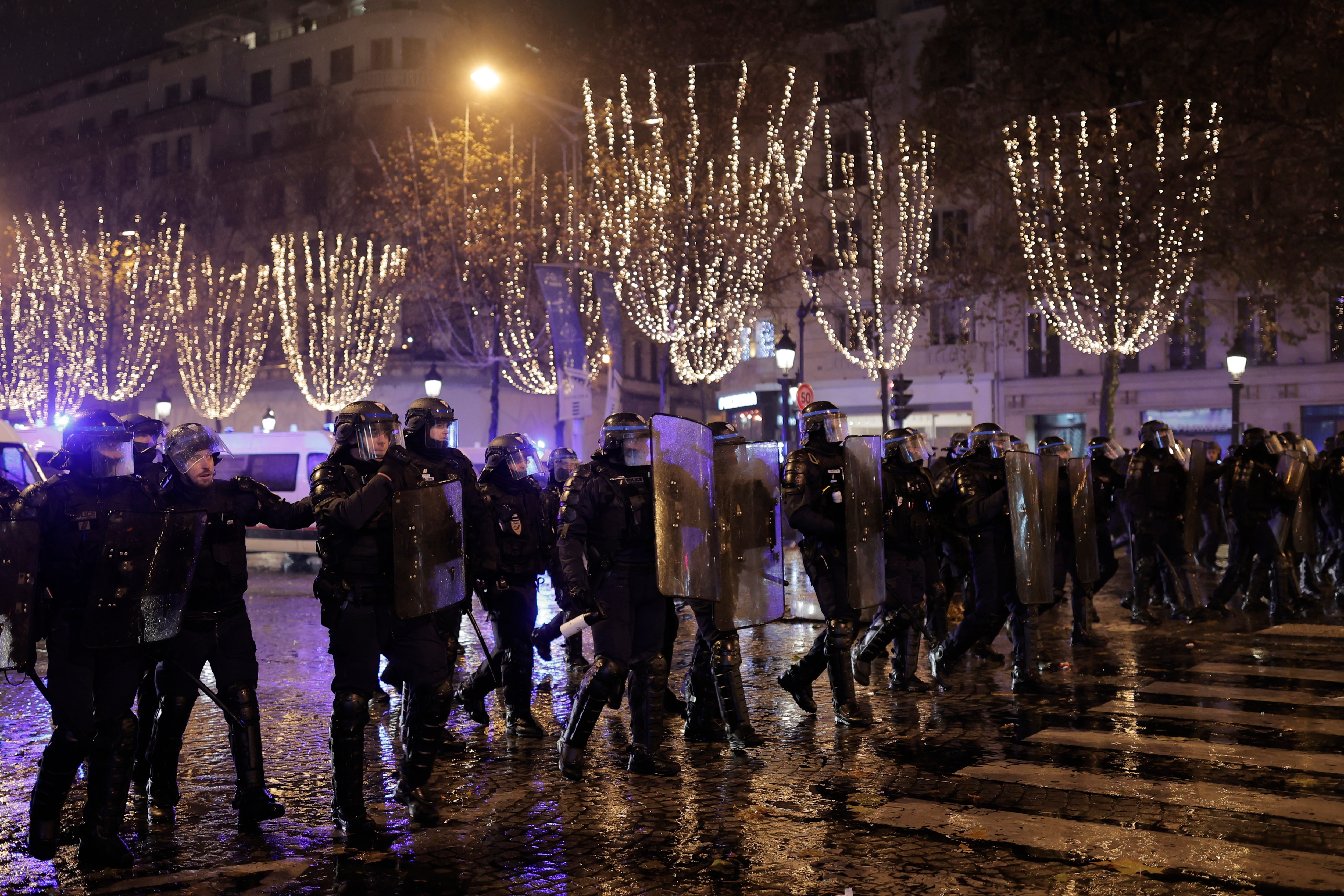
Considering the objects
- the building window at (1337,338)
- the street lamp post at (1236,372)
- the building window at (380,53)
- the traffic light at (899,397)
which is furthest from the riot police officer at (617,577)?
the building window at (380,53)

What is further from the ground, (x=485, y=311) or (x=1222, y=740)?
(x=485, y=311)

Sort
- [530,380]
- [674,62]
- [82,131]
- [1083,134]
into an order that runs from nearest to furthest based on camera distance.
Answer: [1083,134] → [674,62] → [530,380] → [82,131]

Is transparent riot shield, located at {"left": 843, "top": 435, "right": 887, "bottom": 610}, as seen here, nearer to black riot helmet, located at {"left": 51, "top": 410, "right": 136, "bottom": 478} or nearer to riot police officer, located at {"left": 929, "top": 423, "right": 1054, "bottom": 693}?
riot police officer, located at {"left": 929, "top": 423, "right": 1054, "bottom": 693}

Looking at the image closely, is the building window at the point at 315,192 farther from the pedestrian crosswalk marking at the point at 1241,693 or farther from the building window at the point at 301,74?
the pedestrian crosswalk marking at the point at 1241,693

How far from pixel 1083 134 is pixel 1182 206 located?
103 inches

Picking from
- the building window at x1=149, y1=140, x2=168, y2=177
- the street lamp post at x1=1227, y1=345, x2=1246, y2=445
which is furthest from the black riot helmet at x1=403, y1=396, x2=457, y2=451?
the building window at x1=149, y1=140, x2=168, y2=177

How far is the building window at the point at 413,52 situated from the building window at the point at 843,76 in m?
18.8

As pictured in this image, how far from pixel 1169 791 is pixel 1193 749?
0.95 metres

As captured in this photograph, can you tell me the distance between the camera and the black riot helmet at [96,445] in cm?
498

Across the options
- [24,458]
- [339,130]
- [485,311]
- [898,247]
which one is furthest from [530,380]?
[24,458]

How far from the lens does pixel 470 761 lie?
6535 millimetres

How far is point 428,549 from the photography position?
5.36m

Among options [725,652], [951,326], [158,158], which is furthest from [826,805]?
[158,158]

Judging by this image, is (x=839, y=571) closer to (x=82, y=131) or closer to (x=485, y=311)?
(x=485, y=311)
